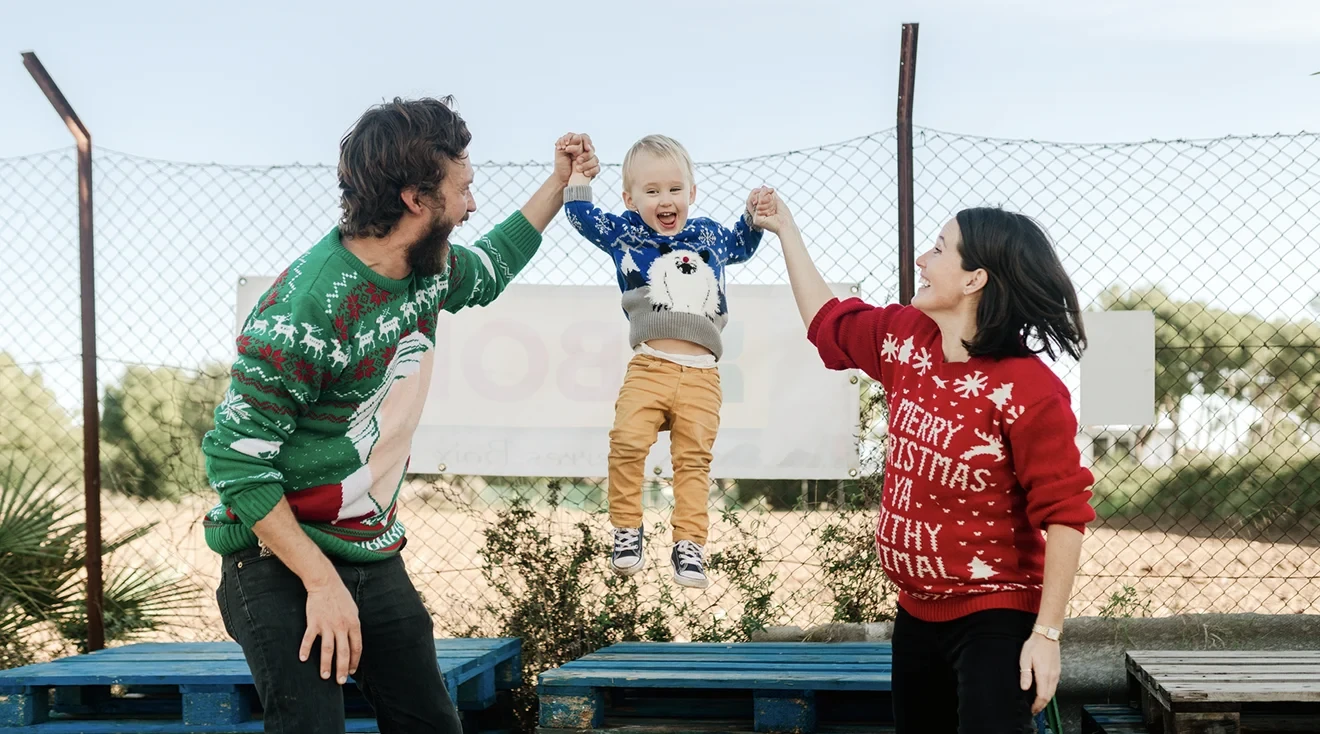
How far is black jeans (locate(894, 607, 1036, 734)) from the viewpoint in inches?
88.7

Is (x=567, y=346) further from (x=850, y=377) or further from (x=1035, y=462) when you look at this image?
(x=1035, y=462)

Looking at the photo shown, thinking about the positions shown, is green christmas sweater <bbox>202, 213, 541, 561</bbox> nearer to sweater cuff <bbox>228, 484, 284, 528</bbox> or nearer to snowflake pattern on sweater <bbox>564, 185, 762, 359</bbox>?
sweater cuff <bbox>228, 484, 284, 528</bbox>

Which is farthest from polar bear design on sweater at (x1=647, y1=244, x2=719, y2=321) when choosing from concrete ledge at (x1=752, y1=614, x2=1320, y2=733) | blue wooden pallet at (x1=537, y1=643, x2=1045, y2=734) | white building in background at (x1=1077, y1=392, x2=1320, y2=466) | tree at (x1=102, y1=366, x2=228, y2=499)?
tree at (x1=102, y1=366, x2=228, y2=499)

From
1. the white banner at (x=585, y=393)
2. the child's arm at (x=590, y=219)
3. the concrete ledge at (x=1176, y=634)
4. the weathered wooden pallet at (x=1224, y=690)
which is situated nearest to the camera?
the weathered wooden pallet at (x=1224, y=690)

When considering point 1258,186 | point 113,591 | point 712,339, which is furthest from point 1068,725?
point 113,591

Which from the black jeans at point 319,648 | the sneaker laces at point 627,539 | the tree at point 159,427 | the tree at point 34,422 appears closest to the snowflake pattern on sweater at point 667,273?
the sneaker laces at point 627,539

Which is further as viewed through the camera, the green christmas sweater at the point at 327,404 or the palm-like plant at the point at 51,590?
the palm-like plant at the point at 51,590

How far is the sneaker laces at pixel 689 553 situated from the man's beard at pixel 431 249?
1.67 m

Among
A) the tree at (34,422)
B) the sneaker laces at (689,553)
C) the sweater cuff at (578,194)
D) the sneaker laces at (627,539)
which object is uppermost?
the sweater cuff at (578,194)

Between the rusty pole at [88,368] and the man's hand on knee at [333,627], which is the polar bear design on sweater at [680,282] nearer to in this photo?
the man's hand on knee at [333,627]

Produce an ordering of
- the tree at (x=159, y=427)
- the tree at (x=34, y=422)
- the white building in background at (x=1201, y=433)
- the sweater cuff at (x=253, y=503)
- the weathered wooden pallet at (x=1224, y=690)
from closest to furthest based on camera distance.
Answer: the sweater cuff at (x=253, y=503), the weathered wooden pallet at (x=1224, y=690), the tree at (x=159, y=427), the white building in background at (x=1201, y=433), the tree at (x=34, y=422)

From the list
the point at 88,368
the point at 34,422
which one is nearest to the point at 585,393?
the point at 88,368

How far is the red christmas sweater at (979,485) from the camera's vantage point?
90.0 inches

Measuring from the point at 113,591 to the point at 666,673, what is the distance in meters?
3.24
